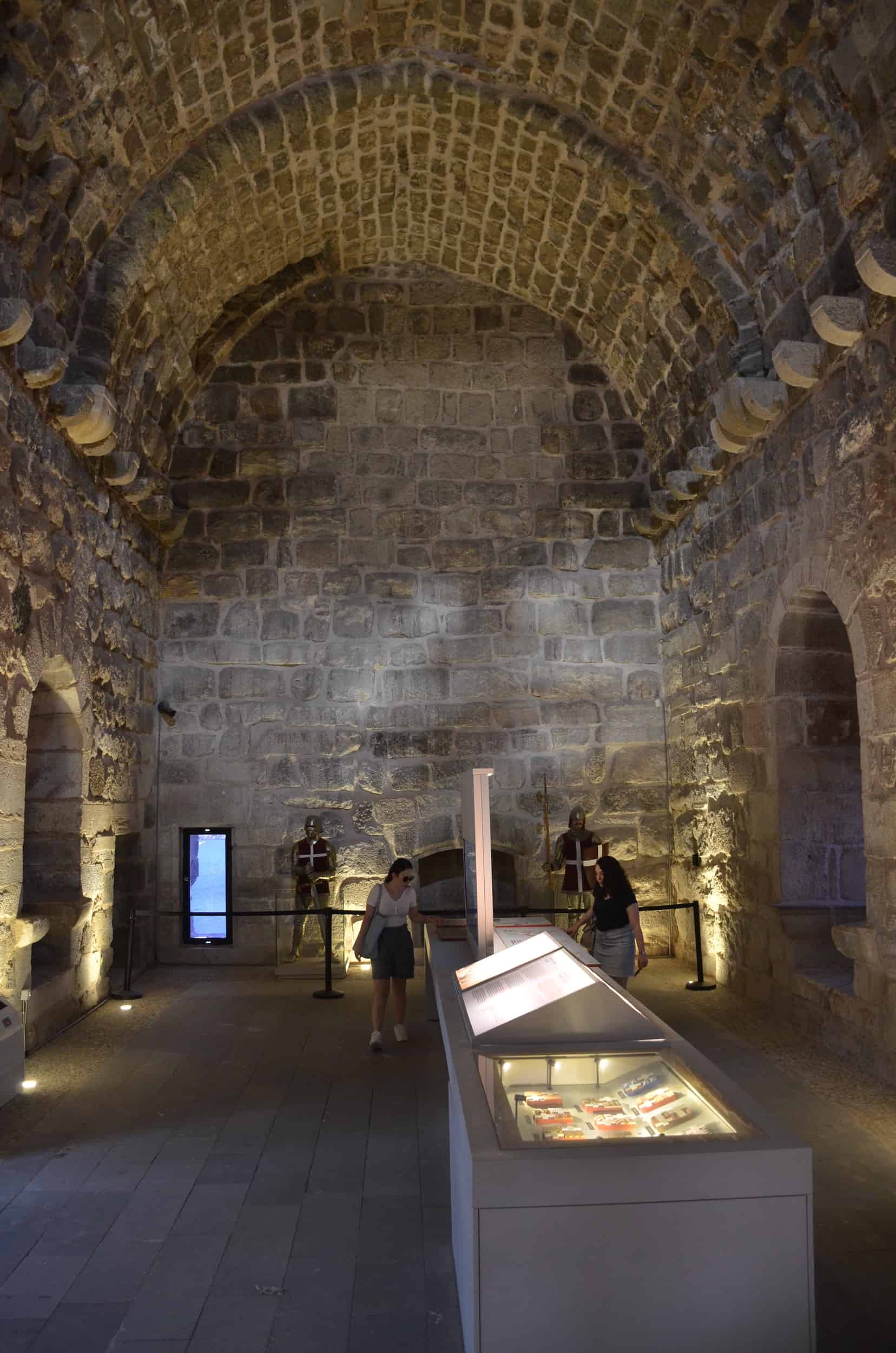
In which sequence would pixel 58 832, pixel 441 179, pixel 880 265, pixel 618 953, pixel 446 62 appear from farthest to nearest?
pixel 441 179, pixel 446 62, pixel 58 832, pixel 618 953, pixel 880 265

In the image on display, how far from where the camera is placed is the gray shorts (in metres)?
5.76

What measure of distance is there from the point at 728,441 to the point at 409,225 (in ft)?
12.0

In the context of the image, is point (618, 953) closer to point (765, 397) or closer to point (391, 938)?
point (391, 938)

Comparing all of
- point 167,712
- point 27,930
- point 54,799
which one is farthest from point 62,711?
point 167,712

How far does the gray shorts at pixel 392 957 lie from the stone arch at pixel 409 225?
3.70m

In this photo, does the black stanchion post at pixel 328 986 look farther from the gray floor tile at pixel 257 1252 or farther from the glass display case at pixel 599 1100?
the glass display case at pixel 599 1100

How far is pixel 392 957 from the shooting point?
5785 mm

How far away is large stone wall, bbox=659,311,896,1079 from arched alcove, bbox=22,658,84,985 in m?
4.25

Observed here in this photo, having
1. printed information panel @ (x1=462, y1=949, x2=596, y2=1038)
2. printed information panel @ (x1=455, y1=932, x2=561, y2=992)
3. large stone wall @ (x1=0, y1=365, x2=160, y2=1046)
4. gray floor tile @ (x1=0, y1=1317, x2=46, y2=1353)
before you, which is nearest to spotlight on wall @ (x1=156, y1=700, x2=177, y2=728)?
large stone wall @ (x1=0, y1=365, x2=160, y2=1046)

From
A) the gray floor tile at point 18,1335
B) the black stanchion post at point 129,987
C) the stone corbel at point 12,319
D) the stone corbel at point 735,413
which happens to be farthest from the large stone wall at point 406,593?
the gray floor tile at point 18,1335

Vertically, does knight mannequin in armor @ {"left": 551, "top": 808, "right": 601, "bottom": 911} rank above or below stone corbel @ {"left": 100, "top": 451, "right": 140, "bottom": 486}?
below

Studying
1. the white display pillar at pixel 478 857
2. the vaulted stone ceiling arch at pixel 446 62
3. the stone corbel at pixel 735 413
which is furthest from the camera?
the stone corbel at pixel 735 413

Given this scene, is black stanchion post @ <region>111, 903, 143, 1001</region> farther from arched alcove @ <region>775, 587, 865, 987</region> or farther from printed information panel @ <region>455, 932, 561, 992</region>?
arched alcove @ <region>775, 587, 865, 987</region>

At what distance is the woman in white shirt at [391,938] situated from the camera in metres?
5.75
